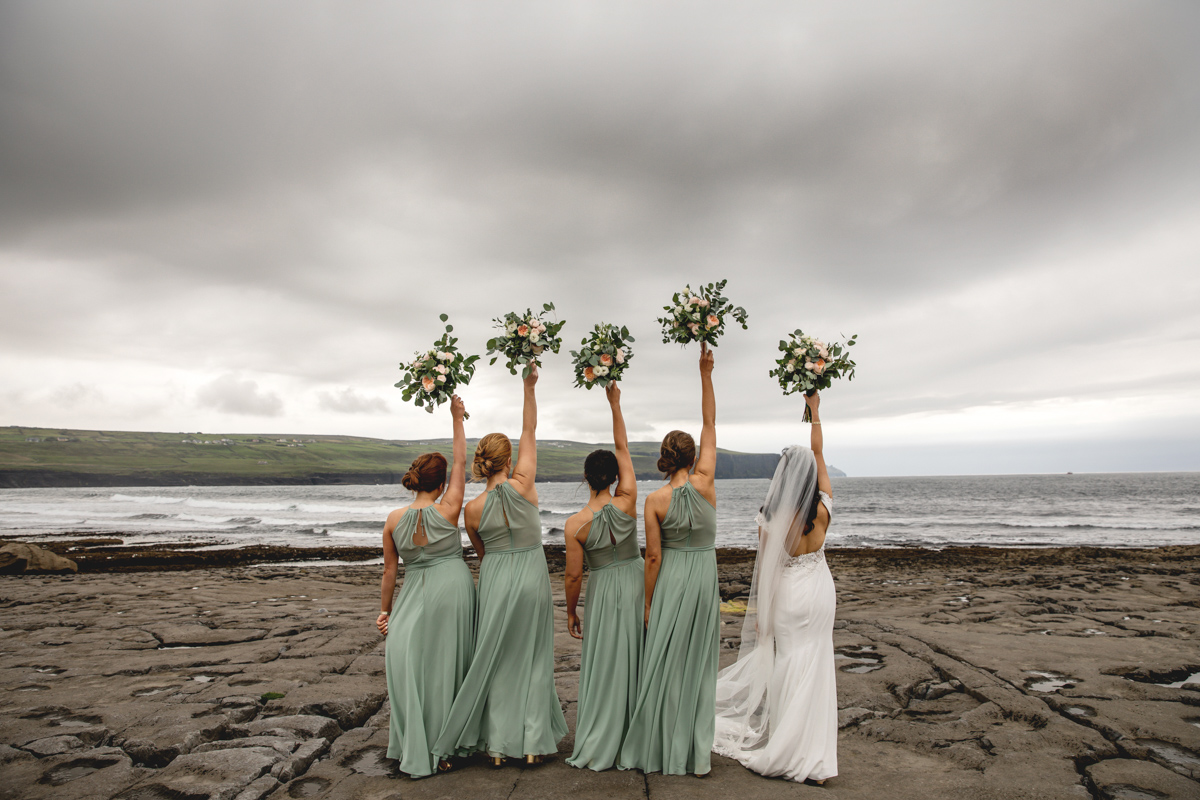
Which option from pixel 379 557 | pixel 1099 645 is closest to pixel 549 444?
pixel 379 557

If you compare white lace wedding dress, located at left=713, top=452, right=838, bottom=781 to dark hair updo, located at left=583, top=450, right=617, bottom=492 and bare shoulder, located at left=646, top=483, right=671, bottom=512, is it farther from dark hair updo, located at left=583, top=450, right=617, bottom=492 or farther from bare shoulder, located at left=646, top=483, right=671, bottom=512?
dark hair updo, located at left=583, top=450, right=617, bottom=492

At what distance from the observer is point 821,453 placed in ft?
14.5

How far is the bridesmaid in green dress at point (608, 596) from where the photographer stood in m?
3.98

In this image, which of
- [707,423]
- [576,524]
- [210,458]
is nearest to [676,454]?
[707,423]

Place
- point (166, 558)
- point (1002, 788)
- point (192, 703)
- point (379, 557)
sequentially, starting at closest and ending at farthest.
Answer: point (1002, 788)
point (192, 703)
point (166, 558)
point (379, 557)

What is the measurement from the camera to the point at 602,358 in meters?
4.47

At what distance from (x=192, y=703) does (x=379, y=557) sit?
1627 cm

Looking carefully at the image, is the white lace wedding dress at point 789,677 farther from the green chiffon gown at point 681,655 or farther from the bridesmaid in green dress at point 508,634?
the bridesmaid in green dress at point 508,634

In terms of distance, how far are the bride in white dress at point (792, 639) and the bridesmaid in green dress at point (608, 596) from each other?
2.82 ft

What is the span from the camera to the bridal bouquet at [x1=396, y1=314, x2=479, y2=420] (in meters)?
4.41

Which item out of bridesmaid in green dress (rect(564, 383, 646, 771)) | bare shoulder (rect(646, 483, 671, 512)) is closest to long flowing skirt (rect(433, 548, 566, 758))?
bridesmaid in green dress (rect(564, 383, 646, 771))

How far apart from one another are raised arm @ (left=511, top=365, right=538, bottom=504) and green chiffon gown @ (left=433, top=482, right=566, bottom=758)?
8 cm

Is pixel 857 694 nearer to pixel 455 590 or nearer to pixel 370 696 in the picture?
pixel 455 590

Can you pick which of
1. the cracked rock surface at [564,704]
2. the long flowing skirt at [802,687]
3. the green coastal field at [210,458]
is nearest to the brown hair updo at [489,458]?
the cracked rock surface at [564,704]
